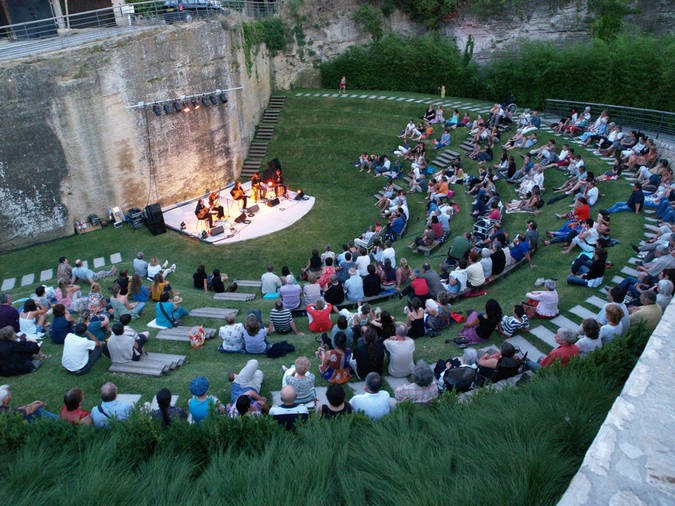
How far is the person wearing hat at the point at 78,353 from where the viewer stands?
786cm

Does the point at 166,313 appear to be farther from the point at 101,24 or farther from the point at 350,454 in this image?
the point at 101,24

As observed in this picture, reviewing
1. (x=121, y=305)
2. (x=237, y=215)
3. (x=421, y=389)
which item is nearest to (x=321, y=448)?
(x=421, y=389)

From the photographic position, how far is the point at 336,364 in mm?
7719

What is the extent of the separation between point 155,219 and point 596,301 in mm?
12716

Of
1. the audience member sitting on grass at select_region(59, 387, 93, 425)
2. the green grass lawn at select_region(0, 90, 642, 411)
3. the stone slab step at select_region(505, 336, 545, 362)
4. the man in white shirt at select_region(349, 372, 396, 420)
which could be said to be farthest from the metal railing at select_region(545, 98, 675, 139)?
the audience member sitting on grass at select_region(59, 387, 93, 425)

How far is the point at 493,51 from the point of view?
26.6 meters

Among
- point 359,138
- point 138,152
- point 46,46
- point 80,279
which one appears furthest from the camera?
point 359,138

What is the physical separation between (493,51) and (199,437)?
2621 centimetres

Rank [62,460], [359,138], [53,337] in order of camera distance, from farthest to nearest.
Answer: [359,138]
[53,337]
[62,460]

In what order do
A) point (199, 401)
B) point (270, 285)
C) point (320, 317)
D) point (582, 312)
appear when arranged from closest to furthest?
1. point (199, 401)
2. point (582, 312)
3. point (320, 317)
4. point (270, 285)

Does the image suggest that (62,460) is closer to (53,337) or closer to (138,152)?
(53,337)

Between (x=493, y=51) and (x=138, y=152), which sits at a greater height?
(x=493, y=51)

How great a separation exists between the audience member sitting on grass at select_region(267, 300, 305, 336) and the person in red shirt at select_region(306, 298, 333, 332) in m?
0.29

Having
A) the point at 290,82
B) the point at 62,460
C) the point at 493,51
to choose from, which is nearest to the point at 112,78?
the point at 290,82
